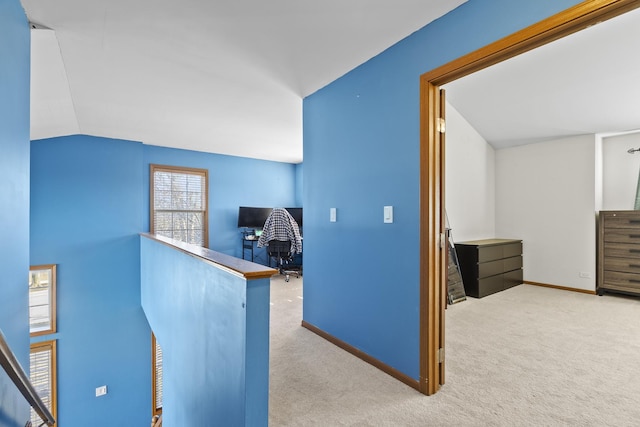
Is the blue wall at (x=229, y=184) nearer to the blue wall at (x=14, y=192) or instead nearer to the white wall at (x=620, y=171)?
the blue wall at (x=14, y=192)

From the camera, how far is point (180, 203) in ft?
19.2

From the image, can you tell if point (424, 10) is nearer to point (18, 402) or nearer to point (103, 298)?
point (18, 402)

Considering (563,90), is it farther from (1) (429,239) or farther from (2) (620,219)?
(1) (429,239)

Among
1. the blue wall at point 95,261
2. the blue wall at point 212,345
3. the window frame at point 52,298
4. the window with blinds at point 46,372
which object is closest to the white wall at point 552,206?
the blue wall at point 212,345

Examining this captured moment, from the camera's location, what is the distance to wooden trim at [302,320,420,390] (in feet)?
6.58

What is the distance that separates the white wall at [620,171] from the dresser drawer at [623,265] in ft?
2.80

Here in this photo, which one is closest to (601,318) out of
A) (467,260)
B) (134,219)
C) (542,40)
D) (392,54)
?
(467,260)

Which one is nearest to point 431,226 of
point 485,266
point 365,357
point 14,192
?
point 365,357

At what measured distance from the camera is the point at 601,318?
3.29 metres

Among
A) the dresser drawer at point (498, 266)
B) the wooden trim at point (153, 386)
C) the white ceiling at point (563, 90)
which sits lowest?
the wooden trim at point (153, 386)

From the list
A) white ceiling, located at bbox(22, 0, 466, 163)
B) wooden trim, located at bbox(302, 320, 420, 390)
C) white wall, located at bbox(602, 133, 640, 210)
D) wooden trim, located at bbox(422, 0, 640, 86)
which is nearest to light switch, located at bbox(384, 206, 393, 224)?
wooden trim, located at bbox(422, 0, 640, 86)

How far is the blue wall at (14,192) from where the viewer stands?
1.57 meters

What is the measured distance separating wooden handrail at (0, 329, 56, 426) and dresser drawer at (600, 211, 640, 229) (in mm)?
6084

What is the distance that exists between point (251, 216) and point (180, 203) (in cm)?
139
